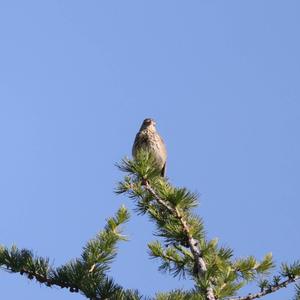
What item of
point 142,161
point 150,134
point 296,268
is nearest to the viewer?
point 296,268

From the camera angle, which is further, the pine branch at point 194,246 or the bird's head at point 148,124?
the bird's head at point 148,124

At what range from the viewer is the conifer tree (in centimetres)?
480

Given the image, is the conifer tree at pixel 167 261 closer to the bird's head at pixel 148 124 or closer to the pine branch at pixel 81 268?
the pine branch at pixel 81 268

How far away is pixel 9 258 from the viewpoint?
207 inches

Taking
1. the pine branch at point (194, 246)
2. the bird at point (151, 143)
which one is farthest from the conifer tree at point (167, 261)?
the bird at point (151, 143)

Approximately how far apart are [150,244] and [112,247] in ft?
0.90

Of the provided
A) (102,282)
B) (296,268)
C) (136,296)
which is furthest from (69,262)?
(296,268)

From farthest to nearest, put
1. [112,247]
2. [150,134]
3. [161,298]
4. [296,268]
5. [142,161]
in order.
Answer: [150,134] → [142,161] → [112,247] → [296,268] → [161,298]

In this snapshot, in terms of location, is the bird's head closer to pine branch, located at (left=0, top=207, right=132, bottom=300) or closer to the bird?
the bird

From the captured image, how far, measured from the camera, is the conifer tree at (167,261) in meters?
4.80

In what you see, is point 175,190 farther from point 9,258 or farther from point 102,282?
point 9,258

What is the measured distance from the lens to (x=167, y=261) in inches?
216

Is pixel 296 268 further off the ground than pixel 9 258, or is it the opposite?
pixel 9 258

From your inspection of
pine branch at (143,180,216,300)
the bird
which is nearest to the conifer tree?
pine branch at (143,180,216,300)
